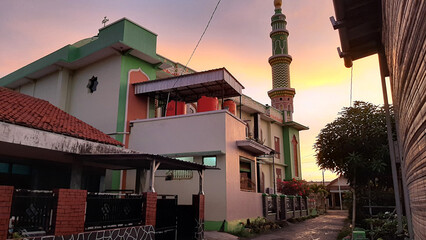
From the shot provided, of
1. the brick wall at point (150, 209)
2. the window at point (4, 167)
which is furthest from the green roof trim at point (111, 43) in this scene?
the brick wall at point (150, 209)

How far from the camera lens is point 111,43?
678 inches

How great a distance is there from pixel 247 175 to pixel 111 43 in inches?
424

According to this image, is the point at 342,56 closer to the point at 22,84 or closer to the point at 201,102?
the point at 201,102

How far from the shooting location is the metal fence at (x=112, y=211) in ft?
26.9

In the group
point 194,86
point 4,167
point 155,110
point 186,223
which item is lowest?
point 186,223

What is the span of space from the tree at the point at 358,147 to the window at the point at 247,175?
3978mm

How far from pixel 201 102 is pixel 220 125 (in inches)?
92.4

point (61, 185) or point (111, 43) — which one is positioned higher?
point (111, 43)

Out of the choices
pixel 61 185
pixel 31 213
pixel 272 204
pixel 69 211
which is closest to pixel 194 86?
pixel 61 185

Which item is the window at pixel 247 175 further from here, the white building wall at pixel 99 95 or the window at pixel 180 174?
the white building wall at pixel 99 95

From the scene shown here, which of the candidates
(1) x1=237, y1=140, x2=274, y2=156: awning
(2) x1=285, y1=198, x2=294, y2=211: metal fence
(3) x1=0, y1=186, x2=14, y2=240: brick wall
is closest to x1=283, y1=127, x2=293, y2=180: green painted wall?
(2) x1=285, y1=198, x2=294, y2=211: metal fence

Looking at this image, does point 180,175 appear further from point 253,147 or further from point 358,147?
point 358,147

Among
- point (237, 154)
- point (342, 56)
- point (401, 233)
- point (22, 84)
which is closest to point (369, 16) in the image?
point (342, 56)

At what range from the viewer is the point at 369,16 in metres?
7.95
